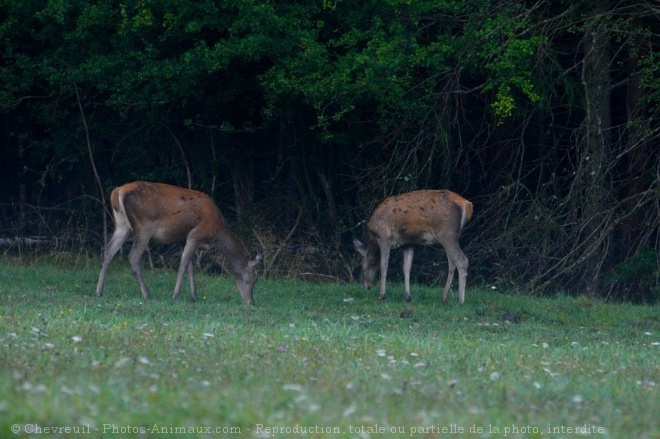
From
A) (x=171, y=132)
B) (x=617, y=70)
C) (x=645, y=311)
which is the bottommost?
(x=645, y=311)

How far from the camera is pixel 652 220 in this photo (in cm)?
1916

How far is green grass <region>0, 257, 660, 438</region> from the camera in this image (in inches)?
222

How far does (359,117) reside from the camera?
20.2m

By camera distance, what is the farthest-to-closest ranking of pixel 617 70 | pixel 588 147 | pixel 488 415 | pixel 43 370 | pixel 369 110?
1. pixel 369 110
2. pixel 617 70
3. pixel 588 147
4. pixel 43 370
5. pixel 488 415

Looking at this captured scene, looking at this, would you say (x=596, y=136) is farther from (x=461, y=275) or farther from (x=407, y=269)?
(x=407, y=269)

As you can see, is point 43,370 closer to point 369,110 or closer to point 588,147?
point 588,147

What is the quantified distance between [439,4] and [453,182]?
4.87m

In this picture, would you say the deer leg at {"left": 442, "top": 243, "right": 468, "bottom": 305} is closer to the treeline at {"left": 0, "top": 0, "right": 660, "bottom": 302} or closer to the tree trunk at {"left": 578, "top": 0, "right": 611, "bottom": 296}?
the treeline at {"left": 0, "top": 0, "right": 660, "bottom": 302}

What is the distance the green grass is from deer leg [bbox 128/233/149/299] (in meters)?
0.49

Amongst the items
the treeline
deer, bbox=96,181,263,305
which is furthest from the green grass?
the treeline

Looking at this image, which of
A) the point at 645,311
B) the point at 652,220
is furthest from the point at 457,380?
the point at 652,220

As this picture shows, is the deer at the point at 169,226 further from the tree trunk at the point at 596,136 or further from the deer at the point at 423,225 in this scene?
the tree trunk at the point at 596,136

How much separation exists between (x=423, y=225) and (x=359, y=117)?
3.70 m

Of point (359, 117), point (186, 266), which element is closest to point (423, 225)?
point (359, 117)
